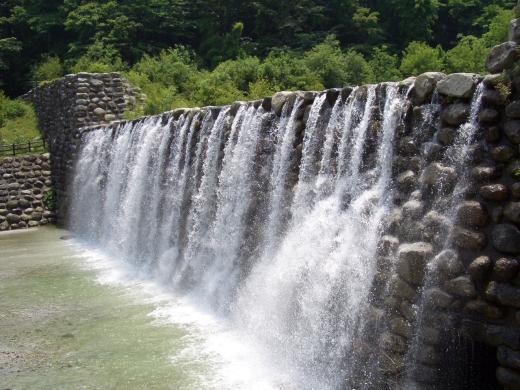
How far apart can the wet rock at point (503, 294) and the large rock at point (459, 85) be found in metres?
1.39

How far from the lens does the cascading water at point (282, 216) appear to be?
15.6 feet

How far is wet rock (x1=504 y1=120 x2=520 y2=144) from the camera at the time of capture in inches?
142

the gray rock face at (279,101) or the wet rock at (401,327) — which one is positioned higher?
the gray rock face at (279,101)

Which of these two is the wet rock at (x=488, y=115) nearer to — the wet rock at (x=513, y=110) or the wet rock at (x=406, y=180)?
the wet rock at (x=513, y=110)

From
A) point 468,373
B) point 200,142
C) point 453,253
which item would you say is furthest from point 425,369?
point 200,142

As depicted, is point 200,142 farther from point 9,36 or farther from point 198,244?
point 9,36

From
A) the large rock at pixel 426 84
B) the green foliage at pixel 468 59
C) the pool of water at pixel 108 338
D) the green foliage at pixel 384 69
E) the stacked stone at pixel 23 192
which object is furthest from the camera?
the green foliage at pixel 384 69

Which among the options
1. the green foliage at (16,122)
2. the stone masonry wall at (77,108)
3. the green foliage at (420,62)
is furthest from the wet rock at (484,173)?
the green foliage at (16,122)

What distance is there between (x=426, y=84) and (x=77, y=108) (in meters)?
12.9

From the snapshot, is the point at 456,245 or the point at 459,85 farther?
the point at 459,85

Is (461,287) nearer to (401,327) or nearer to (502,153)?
(401,327)

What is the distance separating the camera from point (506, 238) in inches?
142

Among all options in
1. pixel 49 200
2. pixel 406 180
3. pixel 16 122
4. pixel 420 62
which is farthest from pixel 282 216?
pixel 16 122

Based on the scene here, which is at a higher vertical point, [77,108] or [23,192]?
[77,108]
